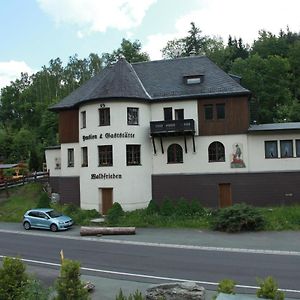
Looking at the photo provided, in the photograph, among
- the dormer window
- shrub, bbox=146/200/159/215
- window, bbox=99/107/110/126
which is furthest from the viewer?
the dormer window

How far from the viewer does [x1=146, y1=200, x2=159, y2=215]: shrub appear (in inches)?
1291

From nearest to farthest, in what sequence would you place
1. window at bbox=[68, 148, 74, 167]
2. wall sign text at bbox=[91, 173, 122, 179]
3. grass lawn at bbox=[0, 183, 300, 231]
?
grass lawn at bbox=[0, 183, 300, 231] < wall sign text at bbox=[91, 173, 122, 179] < window at bbox=[68, 148, 74, 167]

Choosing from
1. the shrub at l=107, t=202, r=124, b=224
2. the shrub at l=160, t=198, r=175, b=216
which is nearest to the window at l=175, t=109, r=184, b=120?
the shrub at l=160, t=198, r=175, b=216

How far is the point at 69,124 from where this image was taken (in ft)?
130

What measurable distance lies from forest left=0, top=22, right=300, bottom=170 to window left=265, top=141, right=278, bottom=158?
14951mm

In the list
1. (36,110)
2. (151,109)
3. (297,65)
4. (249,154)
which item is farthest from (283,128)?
(36,110)

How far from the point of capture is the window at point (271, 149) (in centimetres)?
3403

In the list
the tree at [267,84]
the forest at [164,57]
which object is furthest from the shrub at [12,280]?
the tree at [267,84]

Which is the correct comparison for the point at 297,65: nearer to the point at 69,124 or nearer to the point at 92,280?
the point at 69,124

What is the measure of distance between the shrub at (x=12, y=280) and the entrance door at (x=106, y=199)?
24617 mm

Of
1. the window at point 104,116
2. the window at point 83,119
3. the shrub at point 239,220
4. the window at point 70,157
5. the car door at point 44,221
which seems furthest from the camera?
the window at point 70,157

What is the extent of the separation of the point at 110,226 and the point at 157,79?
45.4ft

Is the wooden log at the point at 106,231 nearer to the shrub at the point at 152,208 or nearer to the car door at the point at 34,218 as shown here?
the shrub at the point at 152,208

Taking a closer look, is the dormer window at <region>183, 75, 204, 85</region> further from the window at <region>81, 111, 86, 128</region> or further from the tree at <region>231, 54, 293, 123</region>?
the tree at <region>231, 54, 293, 123</region>
